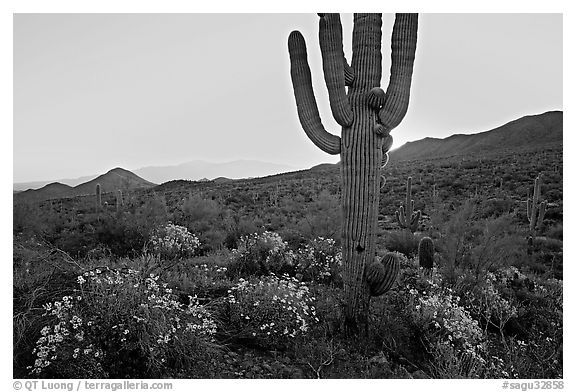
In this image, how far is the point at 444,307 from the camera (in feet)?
15.0

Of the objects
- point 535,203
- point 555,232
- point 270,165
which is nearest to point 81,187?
point 270,165

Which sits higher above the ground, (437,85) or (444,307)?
(437,85)

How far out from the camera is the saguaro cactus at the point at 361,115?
4.07 m

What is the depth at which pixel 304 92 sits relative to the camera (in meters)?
4.38

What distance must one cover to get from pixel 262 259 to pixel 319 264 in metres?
0.83

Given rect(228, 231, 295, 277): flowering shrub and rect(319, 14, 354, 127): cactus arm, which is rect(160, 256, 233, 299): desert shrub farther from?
rect(319, 14, 354, 127): cactus arm

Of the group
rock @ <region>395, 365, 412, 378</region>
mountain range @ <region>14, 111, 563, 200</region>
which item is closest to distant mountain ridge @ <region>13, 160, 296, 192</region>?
mountain range @ <region>14, 111, 563, 200</region>

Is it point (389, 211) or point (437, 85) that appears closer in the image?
point (437, 85)

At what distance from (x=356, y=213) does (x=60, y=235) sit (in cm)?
607

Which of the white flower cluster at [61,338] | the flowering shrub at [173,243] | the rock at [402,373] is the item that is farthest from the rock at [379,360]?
the flowering shrub at [173,243]

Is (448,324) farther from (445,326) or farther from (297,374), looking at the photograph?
(297,374)

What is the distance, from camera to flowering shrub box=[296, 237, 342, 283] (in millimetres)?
5953
